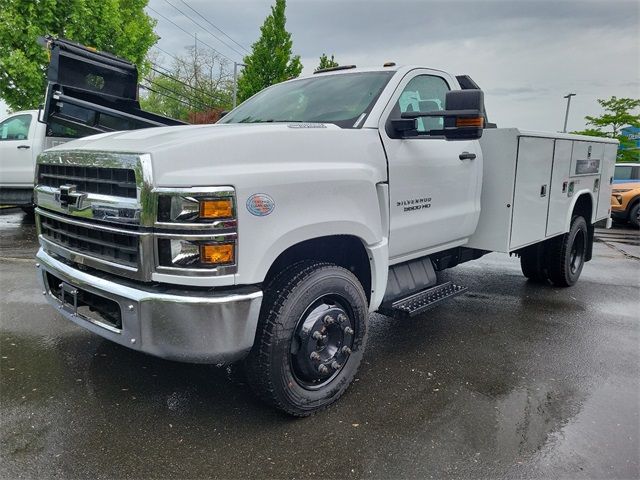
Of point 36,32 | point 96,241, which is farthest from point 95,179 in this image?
point 36,32

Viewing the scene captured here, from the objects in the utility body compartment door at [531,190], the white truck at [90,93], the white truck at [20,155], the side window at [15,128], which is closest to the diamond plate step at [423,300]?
the utility body compartment door at [531,190]

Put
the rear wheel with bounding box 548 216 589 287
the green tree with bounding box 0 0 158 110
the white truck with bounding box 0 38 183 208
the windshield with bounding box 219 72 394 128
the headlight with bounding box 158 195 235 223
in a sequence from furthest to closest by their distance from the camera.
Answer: the green tree with bounding box 0 0 158 110 < the rear wheel with bounding box 548 216 589 287 < the white truck with bounding box 0 38 183 208 < the windshield with bounding box 219 72 394 128 < the headlight with bounding box 158 195 235 223

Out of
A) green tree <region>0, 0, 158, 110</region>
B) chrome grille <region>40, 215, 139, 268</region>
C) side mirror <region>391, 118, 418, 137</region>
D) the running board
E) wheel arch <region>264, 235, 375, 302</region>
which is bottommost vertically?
the running board

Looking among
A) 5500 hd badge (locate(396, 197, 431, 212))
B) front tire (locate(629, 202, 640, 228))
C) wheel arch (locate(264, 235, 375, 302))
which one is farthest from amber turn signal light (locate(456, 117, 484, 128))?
front tire (locate(629, 202, 640, 228))

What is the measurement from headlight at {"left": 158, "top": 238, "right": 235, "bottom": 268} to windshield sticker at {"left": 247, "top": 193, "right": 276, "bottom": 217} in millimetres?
198

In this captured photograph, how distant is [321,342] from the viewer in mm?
2863

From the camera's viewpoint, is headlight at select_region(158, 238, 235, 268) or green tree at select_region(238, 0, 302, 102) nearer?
headlight at select_region(158, 238, 235, 268)

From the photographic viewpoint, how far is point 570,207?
209 inches

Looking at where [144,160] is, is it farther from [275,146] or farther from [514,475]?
[514,475]

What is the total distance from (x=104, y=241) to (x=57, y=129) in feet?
17.8

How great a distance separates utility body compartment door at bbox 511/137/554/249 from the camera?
13.9 feet

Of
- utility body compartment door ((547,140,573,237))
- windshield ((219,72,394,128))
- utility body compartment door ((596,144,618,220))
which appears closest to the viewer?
windshield ((219,72,394,128))

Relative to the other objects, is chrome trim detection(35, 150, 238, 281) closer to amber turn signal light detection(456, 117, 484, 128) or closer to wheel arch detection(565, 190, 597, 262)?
amber turn signal light detection(456, 117, 484, 128)

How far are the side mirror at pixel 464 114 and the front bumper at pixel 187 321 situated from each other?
1.62 metres
